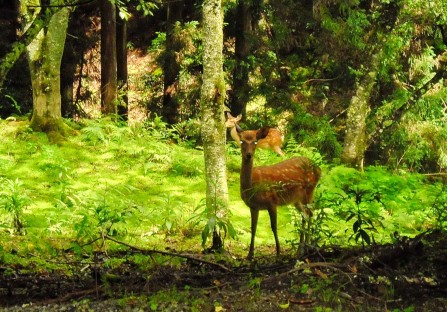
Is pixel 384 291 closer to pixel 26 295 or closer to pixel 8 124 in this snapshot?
pixel 26 295

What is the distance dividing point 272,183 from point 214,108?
1.19 m

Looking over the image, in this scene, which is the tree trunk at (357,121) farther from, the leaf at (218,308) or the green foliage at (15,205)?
the leaf at (218,308)

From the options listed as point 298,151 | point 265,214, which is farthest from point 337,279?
point 298,151

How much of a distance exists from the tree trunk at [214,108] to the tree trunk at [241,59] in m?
8.57

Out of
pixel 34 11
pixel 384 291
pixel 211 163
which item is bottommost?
pixel 384 291

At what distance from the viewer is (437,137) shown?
50.0ft

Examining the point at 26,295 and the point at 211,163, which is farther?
the point at 211,163

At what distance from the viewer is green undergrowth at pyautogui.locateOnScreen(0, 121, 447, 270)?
630 centimetres

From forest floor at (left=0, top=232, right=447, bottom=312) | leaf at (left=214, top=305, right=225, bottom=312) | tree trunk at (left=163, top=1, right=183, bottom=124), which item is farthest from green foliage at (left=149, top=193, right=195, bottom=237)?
tree trunk at (left=163, top=1, right=183, bottom=124)

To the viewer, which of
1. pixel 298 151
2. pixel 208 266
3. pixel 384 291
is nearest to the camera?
pixel 384 291

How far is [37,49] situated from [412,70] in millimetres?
9969

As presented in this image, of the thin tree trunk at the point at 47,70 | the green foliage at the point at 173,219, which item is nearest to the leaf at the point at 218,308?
the green foliage at the point at 173,219

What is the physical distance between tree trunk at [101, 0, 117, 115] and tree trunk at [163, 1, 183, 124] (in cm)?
153

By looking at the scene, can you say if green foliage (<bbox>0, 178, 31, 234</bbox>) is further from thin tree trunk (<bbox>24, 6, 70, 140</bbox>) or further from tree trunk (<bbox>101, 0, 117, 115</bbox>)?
tree trunk (<bbox>101, 0, 117, 115</bbox>)
